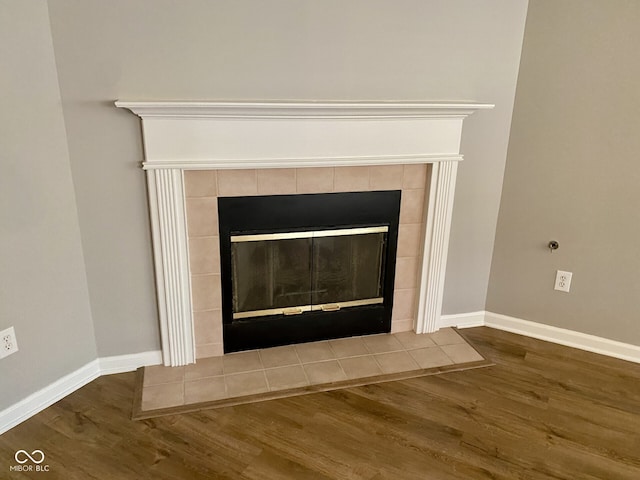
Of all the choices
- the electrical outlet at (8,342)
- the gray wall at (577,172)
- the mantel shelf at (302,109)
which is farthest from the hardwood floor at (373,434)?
the mantel shelf at (302,109)

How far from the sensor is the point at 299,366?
2523 mm

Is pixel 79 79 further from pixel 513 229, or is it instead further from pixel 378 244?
pixel 513 229

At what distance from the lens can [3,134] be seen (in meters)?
1.87

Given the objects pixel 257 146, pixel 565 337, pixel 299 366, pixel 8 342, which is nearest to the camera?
pixel 8 342

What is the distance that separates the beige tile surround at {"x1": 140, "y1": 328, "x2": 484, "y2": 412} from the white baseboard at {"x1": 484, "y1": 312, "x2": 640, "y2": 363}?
1.01ft

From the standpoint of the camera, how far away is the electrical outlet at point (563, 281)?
2.74 meters

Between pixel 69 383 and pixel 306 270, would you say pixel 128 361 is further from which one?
pixel 306 270

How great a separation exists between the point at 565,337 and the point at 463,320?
1.85 feet

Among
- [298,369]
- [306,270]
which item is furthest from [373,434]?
[306,270]

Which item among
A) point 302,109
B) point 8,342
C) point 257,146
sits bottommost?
point 8,342

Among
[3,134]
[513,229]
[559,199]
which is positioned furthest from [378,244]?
[3,134]

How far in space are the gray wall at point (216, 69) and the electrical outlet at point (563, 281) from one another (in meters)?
0.78

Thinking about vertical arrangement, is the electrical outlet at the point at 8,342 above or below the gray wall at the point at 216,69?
below

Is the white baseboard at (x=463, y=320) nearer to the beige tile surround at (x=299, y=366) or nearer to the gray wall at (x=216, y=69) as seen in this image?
the beige tile surround at (x=299, y=366)
